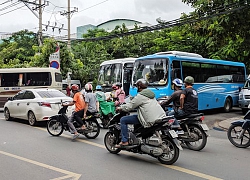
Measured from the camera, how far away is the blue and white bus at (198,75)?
13.4m

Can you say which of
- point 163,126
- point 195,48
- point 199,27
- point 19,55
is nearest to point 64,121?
point 163,126

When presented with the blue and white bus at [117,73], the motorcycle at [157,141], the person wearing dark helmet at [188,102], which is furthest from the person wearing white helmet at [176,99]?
the blue and white bus at [117,73]

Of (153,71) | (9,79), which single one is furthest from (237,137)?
(9,79)

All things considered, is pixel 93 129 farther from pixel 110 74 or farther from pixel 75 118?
pixel 110 74

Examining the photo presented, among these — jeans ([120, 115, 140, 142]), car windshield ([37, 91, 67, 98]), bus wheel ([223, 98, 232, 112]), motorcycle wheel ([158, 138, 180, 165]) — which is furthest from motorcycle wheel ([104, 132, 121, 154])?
bus wheel ([223, 98, 232, 112])

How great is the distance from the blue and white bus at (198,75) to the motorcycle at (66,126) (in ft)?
15.8

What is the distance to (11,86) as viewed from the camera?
19312 mm

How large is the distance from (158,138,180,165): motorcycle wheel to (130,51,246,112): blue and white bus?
6699 mm

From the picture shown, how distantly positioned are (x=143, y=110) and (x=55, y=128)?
4156 mm

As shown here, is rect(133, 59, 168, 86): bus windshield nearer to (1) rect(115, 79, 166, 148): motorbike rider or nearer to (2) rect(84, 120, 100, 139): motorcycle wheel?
(2) rect(84, 120, 100, 139): motorcycle wheel

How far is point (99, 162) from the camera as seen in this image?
6293 mm

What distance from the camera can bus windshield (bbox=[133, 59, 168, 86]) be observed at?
13359mm

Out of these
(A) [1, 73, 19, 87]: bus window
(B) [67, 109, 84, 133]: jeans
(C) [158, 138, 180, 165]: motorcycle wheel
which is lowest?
(C) [158, 138, 180, 165]: motorcycle wheel

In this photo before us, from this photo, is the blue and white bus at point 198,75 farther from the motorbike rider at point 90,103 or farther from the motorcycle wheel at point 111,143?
the motorcycle wheel at point 111,143
